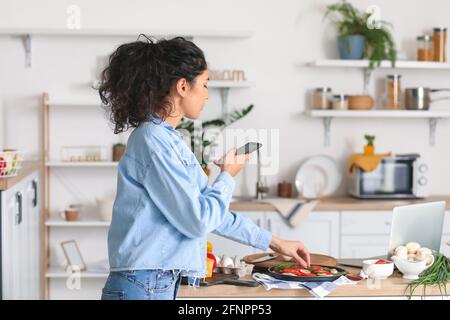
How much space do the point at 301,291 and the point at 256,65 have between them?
238 cm

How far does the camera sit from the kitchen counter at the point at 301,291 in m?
2.16

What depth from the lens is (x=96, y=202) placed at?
426 centimetres

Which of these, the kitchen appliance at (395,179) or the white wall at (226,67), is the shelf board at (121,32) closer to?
the white wall at (226,67)

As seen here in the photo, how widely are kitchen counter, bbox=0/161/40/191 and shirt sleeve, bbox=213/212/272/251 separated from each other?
1179 mm

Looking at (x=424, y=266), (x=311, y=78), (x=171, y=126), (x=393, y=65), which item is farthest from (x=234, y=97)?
(x=171, y=126)

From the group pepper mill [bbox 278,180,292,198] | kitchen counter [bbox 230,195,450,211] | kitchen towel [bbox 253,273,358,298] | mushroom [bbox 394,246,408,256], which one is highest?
pepper mill [bbox 278,180,292,198]

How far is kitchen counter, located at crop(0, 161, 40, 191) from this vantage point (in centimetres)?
292

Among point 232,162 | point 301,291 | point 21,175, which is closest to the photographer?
point 232,162

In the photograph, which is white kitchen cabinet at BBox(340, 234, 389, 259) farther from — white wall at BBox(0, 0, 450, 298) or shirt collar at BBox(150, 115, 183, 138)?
shirt collar at BBox(150, 115, 183, 138)

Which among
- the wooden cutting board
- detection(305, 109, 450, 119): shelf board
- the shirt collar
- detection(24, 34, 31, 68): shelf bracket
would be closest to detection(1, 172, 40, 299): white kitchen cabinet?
detection(24, 34, 31, 68): shelf bracket

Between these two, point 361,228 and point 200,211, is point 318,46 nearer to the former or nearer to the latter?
point 361,228

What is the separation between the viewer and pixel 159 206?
1812 mm

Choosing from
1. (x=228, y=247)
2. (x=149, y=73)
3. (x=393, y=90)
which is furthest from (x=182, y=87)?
(x=393, y=90)

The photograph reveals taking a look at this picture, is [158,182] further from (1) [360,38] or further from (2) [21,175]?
(1) [360,38]
